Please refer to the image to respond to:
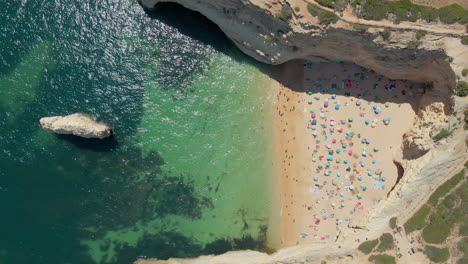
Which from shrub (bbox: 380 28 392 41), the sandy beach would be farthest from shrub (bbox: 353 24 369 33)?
the sandy beach

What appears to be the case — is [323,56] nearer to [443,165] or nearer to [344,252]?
[443,165]

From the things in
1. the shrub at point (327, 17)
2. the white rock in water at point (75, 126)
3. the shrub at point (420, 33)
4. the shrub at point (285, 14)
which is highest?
the shrub at point (285, 14)

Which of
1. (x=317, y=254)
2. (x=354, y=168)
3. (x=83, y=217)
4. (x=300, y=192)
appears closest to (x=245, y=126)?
(x=300, y=192)

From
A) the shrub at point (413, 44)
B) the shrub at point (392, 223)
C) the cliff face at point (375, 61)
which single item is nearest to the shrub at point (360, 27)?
the cliff face at point (375, 61)

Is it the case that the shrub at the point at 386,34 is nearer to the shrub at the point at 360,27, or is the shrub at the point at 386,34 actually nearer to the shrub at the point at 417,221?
the shrub at the point at 360,27

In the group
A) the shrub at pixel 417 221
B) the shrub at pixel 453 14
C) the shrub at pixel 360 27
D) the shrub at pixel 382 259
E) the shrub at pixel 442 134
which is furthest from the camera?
the shrub at pixel 382 259
